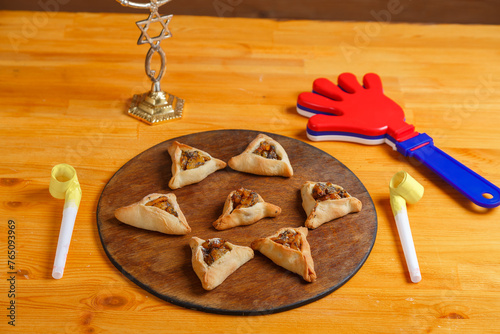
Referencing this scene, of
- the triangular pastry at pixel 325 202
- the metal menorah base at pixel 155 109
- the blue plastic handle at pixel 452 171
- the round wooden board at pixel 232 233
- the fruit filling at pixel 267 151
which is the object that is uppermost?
the blue plastic handle at pixel 452 171

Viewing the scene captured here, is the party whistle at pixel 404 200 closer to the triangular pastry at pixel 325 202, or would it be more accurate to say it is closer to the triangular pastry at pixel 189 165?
the triangular pastry at pixel 325 202

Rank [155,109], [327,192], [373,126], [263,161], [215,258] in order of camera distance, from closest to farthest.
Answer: [215,258]
[327,192]
[263,161]
[373,126]
[155,109]

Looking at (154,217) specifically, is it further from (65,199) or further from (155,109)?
(155,109)

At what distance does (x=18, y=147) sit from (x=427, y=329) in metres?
1.52

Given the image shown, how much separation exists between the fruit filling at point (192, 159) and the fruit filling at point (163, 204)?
17cm

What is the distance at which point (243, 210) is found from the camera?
167 centimetres

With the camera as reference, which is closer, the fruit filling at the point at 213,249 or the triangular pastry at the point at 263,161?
the fruit filling at the point at 213,249

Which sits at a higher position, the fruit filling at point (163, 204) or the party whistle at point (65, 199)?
the fruit filling at point (163, 204)

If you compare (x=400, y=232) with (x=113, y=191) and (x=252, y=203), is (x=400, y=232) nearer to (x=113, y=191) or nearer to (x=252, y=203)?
(x=252, y=203)

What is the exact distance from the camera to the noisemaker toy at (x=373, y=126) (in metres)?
1.89

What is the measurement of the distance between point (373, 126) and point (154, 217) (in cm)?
92

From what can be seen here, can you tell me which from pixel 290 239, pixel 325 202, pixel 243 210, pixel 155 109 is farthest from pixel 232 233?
pixel 155 109

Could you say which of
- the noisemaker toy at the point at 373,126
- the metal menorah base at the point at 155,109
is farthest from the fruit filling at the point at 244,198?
the metal menorah base at the point at 155,109

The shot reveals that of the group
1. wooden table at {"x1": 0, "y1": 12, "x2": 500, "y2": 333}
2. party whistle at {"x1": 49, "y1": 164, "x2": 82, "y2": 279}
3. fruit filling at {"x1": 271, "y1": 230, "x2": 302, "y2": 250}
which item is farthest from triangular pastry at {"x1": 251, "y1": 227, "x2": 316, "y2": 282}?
party whistle at {"x1": 49, "y1": 164, "x2": 82, "y2": 279}
